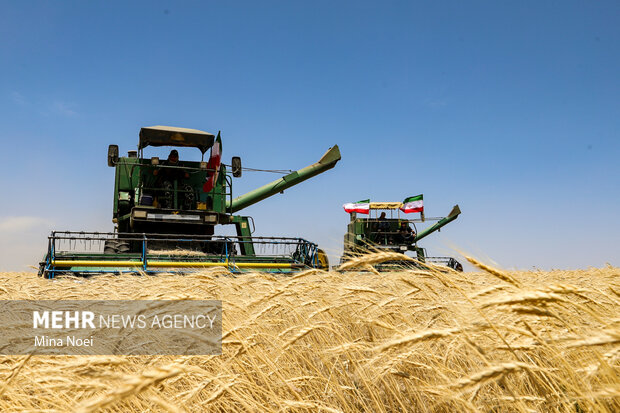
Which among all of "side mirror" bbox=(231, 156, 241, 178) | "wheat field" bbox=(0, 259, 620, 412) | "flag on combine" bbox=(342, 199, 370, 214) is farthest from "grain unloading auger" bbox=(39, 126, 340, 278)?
"flag on combine" bbox=(342, 199, 370, 214)

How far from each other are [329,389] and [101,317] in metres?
1.49

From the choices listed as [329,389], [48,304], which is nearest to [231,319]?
[329,389]

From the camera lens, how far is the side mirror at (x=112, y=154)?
350 inches

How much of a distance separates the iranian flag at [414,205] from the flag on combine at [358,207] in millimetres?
1316

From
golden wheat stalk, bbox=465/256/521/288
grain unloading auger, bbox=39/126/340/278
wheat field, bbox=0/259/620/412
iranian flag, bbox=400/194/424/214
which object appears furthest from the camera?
iranian flag, bbox=400/194/424/214

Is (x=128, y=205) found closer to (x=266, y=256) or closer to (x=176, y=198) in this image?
(x=176, y=198)

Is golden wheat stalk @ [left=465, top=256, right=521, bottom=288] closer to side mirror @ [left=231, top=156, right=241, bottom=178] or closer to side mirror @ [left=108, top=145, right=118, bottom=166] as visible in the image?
side mirror @ [left=231, top=156, right=241, bottom=178]

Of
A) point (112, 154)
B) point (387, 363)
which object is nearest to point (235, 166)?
point (112, 154)

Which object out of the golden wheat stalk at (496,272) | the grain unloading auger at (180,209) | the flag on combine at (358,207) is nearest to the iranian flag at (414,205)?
the flag on combine at (358,207)

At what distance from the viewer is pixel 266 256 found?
824cm

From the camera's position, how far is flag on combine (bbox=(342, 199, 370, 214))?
18.0 m

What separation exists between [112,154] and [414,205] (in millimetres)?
11808

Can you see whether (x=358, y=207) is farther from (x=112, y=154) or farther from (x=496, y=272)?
(x=496, y=272)

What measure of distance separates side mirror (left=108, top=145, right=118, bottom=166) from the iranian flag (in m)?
11.4
